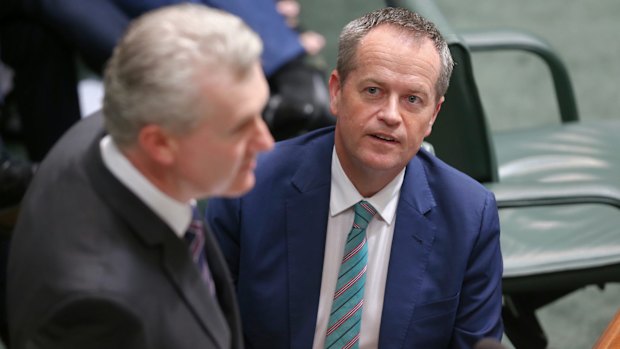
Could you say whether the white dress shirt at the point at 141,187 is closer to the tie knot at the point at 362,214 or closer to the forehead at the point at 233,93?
the forehead at the point at 233,93

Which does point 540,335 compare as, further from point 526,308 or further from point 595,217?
point 595,217

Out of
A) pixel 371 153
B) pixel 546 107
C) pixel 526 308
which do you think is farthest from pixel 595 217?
pixel 546 107

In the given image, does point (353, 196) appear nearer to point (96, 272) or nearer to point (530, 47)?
point (96, 272)

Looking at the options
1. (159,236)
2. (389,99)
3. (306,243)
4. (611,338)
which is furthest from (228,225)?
(611,338)

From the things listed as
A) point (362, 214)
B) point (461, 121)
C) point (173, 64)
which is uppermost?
point (173, 64)

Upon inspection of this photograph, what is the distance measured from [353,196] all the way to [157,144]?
0.69m

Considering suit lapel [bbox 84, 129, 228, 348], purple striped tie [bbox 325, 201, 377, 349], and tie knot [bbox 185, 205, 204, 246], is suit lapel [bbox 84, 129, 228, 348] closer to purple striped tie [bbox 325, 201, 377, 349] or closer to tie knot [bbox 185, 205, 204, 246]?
tie knot [bbox 185, 205, 204, 246]

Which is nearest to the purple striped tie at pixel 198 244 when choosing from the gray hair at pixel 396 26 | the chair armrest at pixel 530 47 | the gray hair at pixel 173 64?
the gray hair at pixel 173 64

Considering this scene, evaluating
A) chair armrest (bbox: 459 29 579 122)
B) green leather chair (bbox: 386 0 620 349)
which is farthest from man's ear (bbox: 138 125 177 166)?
chair armrest (bbox: 459 29 579 122)

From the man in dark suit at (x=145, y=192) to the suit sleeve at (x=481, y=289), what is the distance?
0.68 meters

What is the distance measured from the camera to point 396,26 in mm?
1727

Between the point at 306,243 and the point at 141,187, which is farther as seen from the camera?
the point at 306,243

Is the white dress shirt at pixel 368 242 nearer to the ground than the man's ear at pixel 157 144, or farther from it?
nearer to the ground

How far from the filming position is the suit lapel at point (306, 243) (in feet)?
5.90
